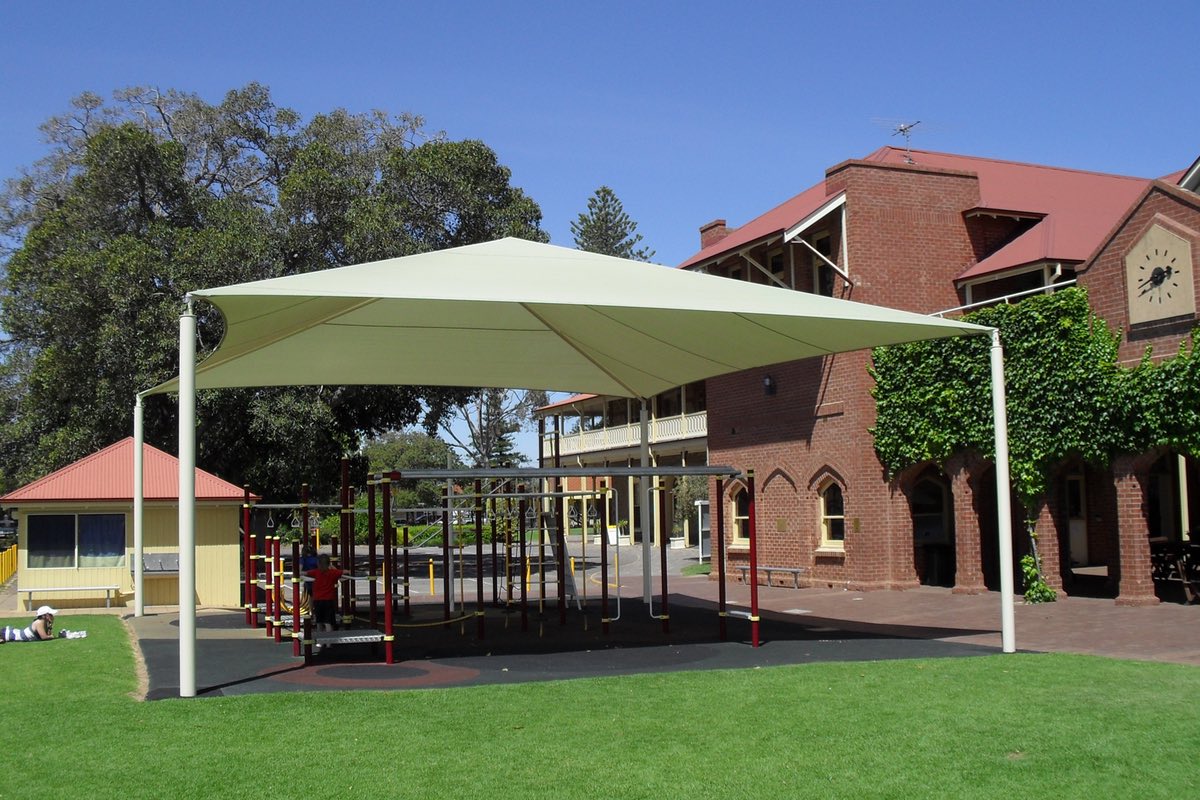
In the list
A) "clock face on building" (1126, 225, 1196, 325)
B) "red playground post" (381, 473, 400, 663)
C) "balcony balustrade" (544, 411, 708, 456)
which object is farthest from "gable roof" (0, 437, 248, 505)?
"balcony balustrade" (544, 411, 708, 456)

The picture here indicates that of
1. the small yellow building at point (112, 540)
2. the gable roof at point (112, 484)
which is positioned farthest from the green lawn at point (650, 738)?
the small yellow building at point (112, 540)

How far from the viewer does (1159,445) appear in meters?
17.7

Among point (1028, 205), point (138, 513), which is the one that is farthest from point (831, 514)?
point (138, 513)

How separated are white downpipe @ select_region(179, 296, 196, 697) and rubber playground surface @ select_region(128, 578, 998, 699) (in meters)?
0.39

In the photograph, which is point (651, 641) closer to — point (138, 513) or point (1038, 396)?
point (1038, 396)

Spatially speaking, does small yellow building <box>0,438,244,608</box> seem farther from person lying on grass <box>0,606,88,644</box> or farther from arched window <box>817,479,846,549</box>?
arched window <box>817,479,846,549</box>

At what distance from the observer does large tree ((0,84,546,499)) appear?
2869 centimetres

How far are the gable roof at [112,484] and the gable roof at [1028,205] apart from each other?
40.7ft

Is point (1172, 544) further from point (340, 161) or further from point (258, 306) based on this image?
point (340, 161)

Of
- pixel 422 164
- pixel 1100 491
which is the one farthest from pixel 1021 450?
pixel 422 164

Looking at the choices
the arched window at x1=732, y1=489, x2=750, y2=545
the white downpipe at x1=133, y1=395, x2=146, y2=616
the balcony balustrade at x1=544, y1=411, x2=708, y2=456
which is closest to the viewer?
the white downpipe at x1=133, y1=395, x2=146, y2=616

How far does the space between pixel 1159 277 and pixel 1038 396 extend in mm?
2784

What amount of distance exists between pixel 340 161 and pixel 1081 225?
18693 millimetres

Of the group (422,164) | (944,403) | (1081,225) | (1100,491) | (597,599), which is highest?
(422,164)
